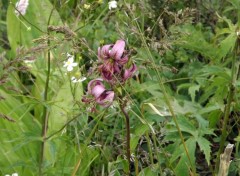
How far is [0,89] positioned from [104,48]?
106 cm

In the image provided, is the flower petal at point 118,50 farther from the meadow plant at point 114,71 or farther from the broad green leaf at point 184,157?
the broad green leaf at point 184,157

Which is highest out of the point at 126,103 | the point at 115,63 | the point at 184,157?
the point at 115,63

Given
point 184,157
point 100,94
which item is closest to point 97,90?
point 100,94

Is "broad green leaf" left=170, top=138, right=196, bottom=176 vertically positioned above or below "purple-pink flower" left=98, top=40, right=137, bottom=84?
below

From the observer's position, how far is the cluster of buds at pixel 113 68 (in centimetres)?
175

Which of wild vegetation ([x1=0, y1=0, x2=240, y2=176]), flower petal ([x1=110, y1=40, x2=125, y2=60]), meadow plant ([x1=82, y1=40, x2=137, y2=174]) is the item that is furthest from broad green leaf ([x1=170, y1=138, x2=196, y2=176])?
flower petal ([x1=110, y1=40, x2=125, y2=60])

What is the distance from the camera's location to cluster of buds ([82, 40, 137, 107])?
1752 mm

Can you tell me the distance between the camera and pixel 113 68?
1.78 meters

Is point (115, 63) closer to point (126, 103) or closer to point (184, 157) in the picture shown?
point (126, 103)

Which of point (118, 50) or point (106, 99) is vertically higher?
point (118, 50)

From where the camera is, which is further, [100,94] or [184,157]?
[184,157]

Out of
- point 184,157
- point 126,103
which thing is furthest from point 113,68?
point 184,157

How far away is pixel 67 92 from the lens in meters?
2.72

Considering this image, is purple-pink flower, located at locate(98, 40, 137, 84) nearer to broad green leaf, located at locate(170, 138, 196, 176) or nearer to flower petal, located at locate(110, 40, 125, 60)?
flower petal, located at locate(110, 40, 125, 60)
